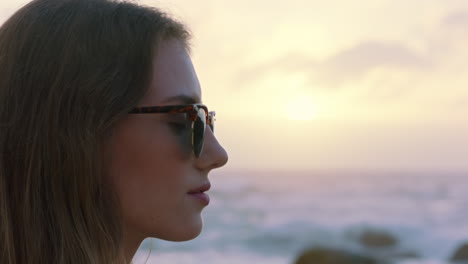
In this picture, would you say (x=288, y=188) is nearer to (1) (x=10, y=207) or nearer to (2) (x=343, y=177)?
(2) (x=343, y=177)

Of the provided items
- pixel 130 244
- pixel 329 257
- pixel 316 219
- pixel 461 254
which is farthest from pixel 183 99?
pixel 316 219

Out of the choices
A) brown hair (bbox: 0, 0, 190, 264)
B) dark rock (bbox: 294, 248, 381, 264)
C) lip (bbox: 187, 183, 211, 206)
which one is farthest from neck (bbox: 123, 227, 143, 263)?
dark rock (bbox: 294, 248, 381, 264)

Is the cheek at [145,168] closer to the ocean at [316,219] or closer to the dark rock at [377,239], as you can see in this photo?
the ocean at [316,219]

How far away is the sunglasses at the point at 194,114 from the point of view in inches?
87.4

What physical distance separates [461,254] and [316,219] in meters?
11.0

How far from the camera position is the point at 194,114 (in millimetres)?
2291

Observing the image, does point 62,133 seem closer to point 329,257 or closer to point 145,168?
point 145,168

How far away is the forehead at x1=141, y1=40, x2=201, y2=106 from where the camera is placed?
2.24 meters

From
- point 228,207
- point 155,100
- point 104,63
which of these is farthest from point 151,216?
point 228,207

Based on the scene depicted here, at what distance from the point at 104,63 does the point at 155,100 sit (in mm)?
224

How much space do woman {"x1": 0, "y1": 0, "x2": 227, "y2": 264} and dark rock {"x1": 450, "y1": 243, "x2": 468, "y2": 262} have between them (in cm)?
1638

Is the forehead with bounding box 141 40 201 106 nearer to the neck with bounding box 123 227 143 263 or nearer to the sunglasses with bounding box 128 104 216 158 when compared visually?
the sunglasses with bounding box 128 104 216 158

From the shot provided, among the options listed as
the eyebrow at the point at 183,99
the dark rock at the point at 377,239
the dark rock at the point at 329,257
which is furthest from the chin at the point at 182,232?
the dark rock at the point at 377,239

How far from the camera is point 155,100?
223cm
